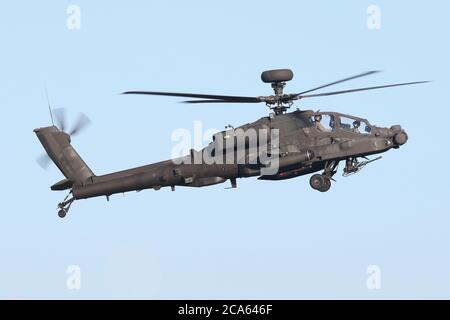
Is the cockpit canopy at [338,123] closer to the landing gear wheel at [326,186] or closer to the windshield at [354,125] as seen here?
the windshield at [354,125]

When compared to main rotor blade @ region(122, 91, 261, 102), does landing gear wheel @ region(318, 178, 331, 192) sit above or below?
below

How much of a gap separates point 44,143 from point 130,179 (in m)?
5.34

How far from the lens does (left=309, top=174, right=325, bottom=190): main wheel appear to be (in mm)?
43281

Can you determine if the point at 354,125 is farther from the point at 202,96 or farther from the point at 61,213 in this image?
the point at 61,213

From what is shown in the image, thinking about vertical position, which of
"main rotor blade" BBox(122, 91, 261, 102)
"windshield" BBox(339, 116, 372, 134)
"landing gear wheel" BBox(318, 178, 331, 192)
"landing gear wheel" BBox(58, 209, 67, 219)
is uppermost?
"main rotor blade" BBox(122, 91, 261, 102)

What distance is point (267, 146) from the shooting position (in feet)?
143

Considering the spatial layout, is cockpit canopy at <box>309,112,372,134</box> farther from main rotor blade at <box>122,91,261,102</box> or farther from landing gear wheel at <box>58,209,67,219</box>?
landing gear wheel at <box>58,209,67,219</box>

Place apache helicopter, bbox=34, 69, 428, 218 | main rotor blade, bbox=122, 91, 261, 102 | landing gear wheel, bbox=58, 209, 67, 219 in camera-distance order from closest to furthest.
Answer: main rotor blade, bbox=122, 91, 261, 102
apache helicopter, bbox=34, 69, 428, 218
landing gear wheel, bbox=58, 209, 67, 219

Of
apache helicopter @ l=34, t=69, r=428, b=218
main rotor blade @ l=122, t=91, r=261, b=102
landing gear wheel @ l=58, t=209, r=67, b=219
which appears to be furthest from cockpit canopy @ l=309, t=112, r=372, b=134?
landing gear wheel @ l=58, t=209, r=67, b=219

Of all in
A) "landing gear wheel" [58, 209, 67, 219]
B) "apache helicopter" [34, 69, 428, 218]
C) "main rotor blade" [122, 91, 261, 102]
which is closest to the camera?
"main rotor blade" [122, 91, 261, 102]

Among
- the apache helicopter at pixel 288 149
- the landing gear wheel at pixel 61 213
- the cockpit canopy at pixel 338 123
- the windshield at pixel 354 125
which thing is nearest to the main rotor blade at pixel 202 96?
the apache helicopter at pixel 288 149

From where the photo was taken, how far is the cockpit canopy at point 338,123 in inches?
1710
